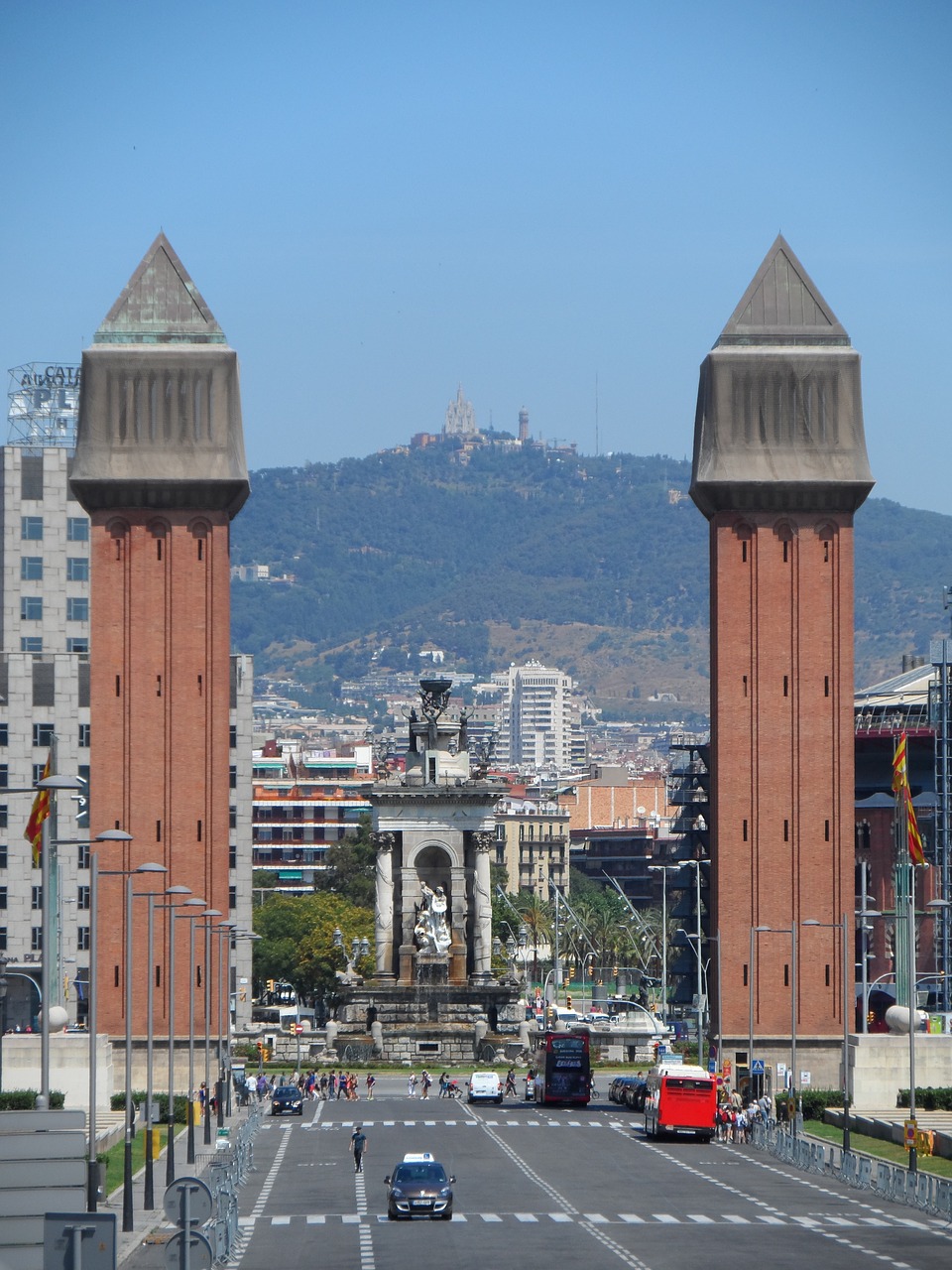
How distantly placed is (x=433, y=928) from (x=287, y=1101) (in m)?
26.5

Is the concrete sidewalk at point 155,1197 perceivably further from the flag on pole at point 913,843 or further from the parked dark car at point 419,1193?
the flag on pole at point 913,843

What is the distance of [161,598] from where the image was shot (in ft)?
339

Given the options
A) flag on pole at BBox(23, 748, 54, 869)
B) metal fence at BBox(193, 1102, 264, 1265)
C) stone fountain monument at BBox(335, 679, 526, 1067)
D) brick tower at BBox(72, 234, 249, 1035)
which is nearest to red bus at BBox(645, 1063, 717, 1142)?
metal fence at BBox(193, 1102, 264, 1265)

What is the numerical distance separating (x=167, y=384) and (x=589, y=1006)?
7331 centimetres

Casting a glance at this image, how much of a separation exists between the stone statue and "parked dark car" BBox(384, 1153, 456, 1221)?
62274mm

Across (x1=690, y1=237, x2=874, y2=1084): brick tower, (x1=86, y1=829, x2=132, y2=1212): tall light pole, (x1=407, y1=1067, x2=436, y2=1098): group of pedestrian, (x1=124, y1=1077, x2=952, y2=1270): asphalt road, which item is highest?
(x1=690, y1=237, x2=874, y2=1084): brick tower

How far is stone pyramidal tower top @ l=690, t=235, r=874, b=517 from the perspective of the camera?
102125mm

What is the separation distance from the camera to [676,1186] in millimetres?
65750

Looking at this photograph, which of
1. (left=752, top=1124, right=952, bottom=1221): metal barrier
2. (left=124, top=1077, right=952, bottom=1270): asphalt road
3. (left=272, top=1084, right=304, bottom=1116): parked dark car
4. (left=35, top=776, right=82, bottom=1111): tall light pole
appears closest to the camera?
(left=35, top=776, right=82, bottom=1111): tall light pole

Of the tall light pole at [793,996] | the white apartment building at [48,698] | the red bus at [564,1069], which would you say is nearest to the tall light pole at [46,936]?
the tall light pole at [793,996]

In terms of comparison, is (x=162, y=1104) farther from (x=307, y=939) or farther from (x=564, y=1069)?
(x=307, y=939)

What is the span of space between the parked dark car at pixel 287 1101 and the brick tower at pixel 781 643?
16333 millimetres

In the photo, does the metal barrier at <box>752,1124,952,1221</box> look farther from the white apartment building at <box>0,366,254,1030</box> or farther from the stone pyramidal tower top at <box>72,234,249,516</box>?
the white apartment building at <box>0,366,254,1030</box>

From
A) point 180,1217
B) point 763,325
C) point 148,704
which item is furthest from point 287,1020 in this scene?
point 180,1217
